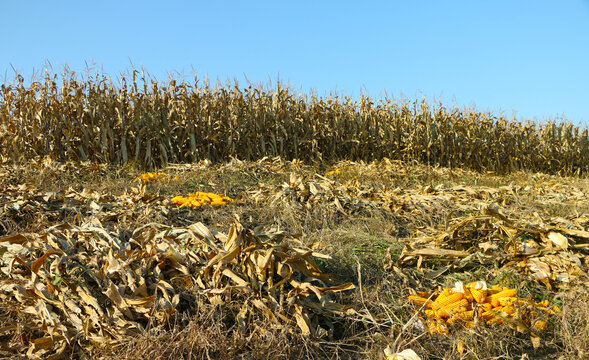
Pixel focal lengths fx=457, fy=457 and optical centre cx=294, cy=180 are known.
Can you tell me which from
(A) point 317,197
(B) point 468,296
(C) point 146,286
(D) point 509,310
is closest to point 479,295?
(B) point 468,296

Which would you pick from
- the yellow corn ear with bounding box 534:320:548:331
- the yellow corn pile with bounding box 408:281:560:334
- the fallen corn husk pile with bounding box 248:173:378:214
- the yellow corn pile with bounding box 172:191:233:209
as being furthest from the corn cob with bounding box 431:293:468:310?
the yellow corn pile with bounding box 172:191:233:209

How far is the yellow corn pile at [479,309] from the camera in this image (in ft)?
7.69

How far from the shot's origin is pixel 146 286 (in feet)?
7.92

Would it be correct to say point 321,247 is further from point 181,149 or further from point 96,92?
point 96,92

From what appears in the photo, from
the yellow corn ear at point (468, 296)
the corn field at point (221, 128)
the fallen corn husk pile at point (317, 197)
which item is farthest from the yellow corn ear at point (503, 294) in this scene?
the corn field at point (221, 128)

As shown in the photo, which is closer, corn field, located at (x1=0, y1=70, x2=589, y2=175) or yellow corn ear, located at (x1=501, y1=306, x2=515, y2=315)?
yellow corn ear, located at (x1=501, y1=306, x2=515, y2=315)

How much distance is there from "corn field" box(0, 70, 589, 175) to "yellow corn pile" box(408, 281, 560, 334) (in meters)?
6.81

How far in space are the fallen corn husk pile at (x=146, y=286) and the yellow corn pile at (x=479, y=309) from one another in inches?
18.2

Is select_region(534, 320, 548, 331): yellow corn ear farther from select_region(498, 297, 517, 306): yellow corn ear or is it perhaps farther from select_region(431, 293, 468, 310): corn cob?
select_region(431, 293, 468, 310): corn cob

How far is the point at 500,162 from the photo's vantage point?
1322cm

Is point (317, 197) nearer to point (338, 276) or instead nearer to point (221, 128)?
point (338, 276)

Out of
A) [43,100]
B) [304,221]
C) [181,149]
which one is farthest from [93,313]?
[43,100]

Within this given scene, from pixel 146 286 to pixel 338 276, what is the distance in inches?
45.1

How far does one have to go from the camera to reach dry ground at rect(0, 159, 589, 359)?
2.16 meters
